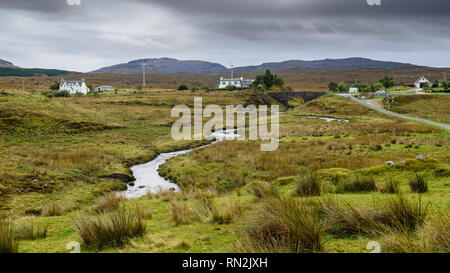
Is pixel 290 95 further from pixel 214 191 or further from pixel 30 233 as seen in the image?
pixel 30 233

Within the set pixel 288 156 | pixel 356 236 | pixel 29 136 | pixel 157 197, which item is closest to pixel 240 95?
pixel 29 136

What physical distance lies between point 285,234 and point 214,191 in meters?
9.03

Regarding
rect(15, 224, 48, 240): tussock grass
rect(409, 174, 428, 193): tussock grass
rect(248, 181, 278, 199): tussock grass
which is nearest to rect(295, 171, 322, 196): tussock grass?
rect(248, 181, 278, 199): tussock grass

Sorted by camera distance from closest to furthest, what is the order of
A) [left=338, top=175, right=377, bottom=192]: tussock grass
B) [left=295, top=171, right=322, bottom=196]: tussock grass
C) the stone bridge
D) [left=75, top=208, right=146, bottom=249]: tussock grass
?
[left=75, top=208, right=146, bottom=249]: tussock grass, [left=295, top=171, right=322, bottom=196]: tussock grass, [left=338, top=175, right=377, bottom=192]: tussock grass, the stone bridge

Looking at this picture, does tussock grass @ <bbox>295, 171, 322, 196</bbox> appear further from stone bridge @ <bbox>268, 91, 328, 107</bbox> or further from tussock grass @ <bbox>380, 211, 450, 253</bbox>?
stone bridge @ <bbox>268, 91, 328, 107</bbox>

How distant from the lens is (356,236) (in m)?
5.67

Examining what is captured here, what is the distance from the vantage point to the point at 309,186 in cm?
1020

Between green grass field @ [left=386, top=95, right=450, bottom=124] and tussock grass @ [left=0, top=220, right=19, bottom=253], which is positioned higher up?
green grass field @ [left=386, top=95, right=450, bottom=124]

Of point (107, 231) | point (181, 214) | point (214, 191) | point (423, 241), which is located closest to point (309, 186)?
point (181, 214)

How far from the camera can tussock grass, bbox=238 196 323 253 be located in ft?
16.2

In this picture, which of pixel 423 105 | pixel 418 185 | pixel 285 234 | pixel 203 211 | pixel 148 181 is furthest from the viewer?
pixel 423 105

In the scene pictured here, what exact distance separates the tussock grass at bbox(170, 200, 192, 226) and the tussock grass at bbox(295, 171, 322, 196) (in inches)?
146

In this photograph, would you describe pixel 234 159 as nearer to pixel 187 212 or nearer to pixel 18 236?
pixel 187 212
